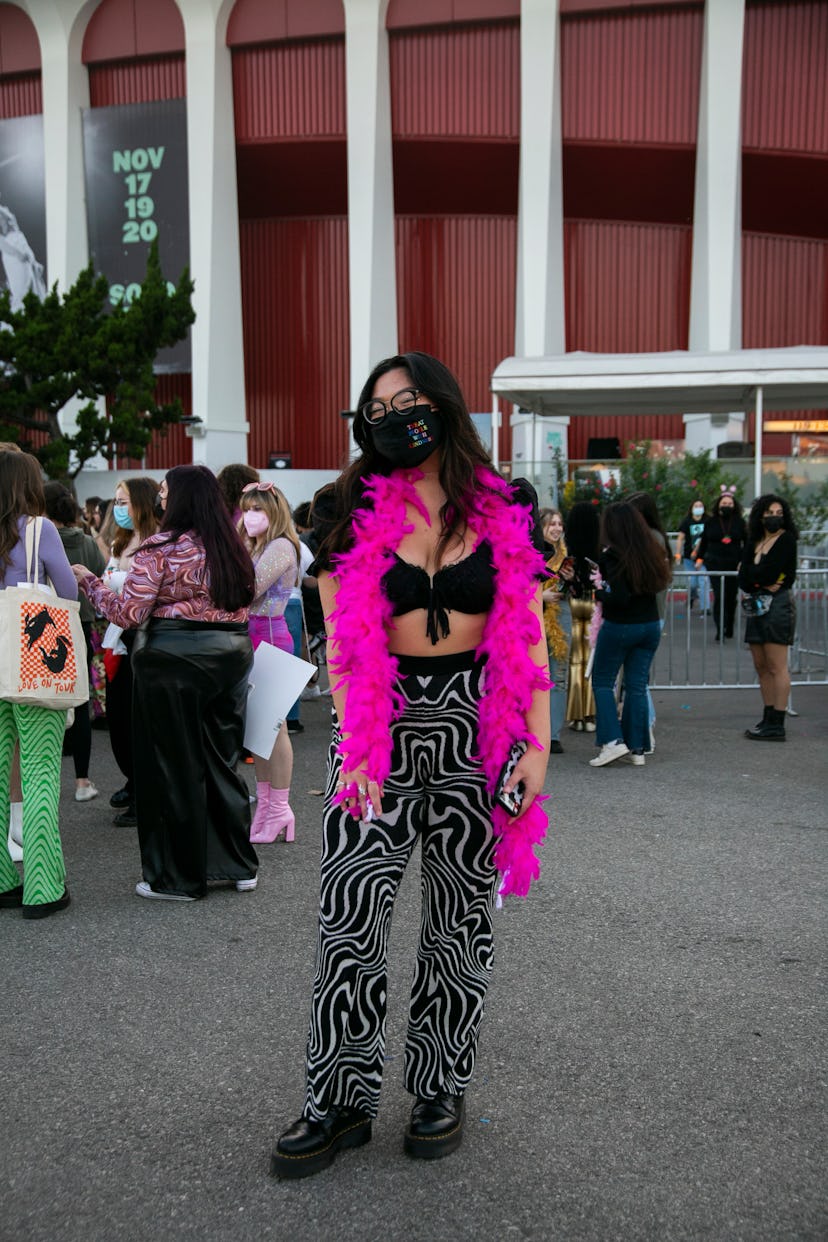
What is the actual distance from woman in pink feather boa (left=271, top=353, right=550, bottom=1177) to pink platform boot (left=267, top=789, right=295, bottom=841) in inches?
121

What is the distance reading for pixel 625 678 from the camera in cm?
761

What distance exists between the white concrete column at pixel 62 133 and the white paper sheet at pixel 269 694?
22442 mm

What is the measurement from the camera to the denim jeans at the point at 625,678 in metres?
7.52

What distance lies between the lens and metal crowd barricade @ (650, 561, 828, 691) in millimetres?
10586

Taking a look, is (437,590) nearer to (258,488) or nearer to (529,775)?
(529,775)

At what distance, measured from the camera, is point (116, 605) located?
16.1 feet

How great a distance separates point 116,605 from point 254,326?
24107 mm

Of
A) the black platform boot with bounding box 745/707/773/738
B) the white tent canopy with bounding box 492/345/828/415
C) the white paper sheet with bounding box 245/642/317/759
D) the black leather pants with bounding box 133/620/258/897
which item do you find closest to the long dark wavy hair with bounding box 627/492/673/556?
the black platform boot with bounding box 745/707/773/738

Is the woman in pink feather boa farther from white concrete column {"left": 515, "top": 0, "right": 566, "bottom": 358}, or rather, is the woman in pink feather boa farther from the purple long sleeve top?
white concrete column {"left": 515, "top": 0, "right": 566, "bottom": 358}

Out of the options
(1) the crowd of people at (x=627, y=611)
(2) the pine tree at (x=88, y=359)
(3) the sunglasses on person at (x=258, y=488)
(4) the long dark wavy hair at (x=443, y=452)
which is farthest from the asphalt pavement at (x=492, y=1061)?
(2) the pine tree at (x=88, y=359)

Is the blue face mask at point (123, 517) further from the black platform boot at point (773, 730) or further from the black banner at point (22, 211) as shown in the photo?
the black banner at point (22, 211)

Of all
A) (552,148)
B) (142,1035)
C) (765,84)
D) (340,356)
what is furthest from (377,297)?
(142,1035)

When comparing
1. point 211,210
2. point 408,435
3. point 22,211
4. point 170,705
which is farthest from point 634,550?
point 22,211

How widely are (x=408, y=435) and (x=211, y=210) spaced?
23.8 m
